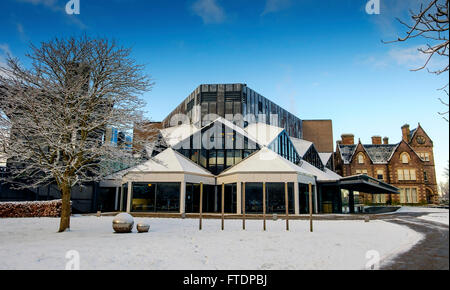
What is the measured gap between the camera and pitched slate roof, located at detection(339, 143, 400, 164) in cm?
5075

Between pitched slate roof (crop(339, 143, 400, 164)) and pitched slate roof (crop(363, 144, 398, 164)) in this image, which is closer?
pitched slate roof (crop(363, 144, 398, 164))

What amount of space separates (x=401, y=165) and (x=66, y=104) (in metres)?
53.2

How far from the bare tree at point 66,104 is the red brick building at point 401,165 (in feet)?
154

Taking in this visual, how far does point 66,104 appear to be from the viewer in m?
12.1

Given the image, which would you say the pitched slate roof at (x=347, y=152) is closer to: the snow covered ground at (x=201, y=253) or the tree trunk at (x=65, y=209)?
the snow covered ground at (x=201, y=253)

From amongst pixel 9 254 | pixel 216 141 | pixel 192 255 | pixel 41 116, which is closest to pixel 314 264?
pixel 192 255

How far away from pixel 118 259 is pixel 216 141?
77.0 feet

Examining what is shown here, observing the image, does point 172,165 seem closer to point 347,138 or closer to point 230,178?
point 230,178

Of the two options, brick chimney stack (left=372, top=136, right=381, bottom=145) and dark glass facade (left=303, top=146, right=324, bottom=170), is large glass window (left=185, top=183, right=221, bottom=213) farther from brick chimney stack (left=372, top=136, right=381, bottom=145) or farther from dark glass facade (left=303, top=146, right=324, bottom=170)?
brick chimney stack (left=372, top=136, right=381, bottom=145)

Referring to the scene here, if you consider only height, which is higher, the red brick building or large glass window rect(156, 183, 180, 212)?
the red brick building

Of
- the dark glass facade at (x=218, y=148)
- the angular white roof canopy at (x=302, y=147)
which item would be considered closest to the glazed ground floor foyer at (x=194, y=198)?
the dark glass facade at (x=218, y=148)

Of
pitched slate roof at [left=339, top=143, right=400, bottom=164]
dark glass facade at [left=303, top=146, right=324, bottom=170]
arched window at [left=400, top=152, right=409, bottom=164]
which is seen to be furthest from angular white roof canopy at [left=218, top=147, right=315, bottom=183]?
arched window at [left=400, top=152, right=409, bottom=164]

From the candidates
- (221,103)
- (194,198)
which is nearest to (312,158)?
(221,103)

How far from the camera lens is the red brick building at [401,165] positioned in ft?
156
